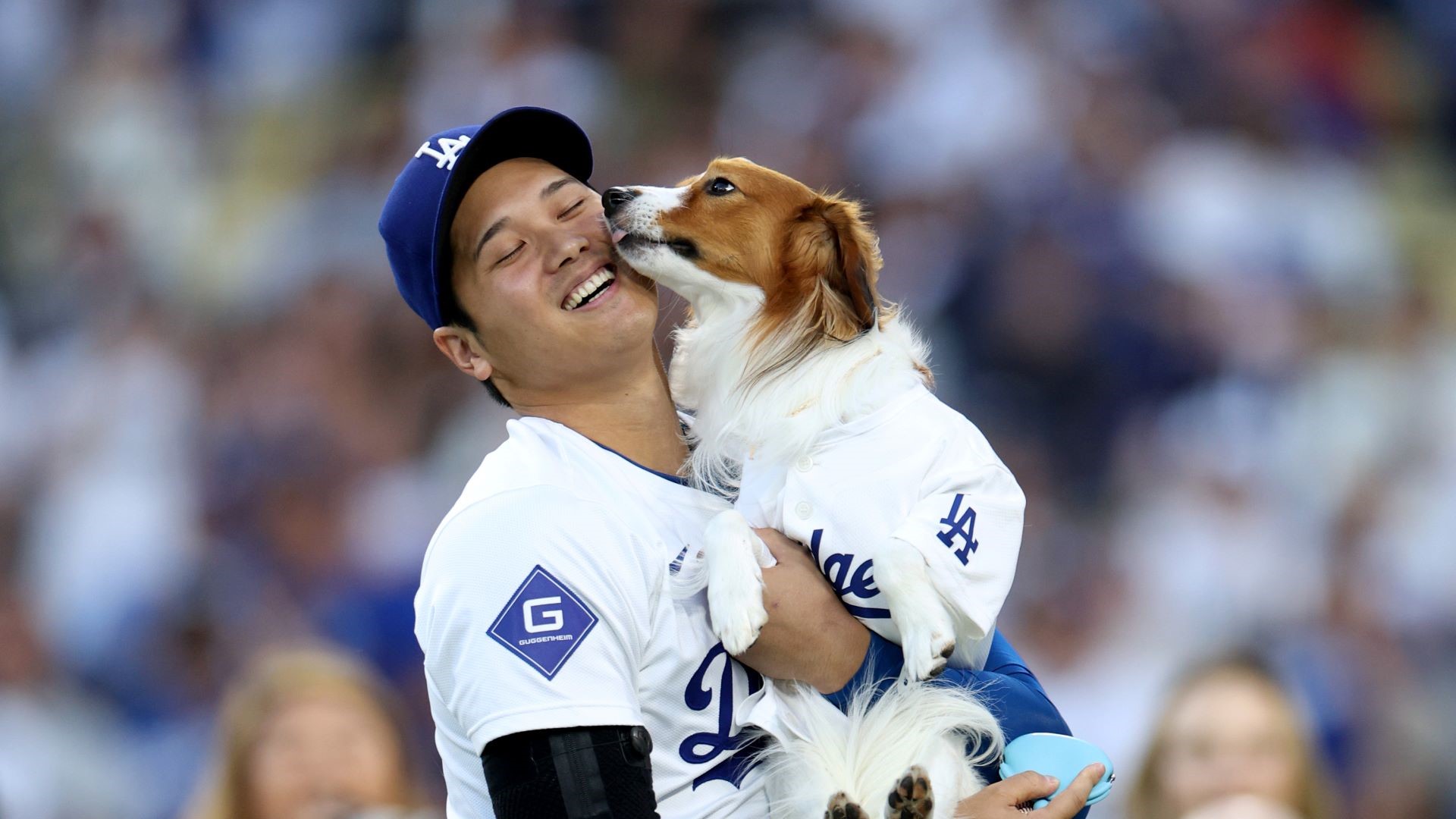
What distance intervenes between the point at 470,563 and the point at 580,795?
1.11 feet

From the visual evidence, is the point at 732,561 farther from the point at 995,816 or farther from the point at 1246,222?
the point at 1246,222

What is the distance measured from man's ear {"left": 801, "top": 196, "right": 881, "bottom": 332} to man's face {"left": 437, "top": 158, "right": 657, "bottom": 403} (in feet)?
1.28

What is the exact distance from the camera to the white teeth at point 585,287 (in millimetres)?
2355

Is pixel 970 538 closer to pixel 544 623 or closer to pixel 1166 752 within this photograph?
pixel 544 623

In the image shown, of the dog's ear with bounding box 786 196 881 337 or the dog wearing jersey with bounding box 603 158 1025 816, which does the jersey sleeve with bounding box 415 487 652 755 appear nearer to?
the dog wearing jersey with bounding box 603 158 1025 816

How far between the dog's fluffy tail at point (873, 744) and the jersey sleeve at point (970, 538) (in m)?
0.14

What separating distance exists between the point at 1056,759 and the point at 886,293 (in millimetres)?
3407

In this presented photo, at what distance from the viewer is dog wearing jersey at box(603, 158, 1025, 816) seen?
2205 mm

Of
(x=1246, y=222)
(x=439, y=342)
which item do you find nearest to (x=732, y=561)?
(x=439, y=342)

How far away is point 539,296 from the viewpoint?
233 centimetres

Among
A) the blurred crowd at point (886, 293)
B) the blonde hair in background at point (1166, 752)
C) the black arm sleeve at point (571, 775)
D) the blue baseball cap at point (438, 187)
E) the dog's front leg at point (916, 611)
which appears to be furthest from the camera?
the blurred crowd at point (886, 293)

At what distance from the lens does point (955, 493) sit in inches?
90.6

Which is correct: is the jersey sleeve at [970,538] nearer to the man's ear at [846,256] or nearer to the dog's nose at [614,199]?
the man's ear at [846,256]

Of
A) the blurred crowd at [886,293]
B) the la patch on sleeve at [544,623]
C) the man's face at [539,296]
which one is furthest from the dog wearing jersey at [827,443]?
the blurred crowd at [886,293]
